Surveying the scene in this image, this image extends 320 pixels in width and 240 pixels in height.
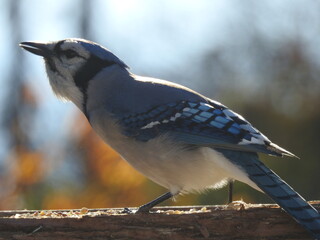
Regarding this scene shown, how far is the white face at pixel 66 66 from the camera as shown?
267 centimetres

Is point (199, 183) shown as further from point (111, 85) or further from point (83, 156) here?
point (83, 156)

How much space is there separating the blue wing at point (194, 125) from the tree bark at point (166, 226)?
12.5 inches

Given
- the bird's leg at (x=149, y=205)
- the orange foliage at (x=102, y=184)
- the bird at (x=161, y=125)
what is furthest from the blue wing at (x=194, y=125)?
the orange foliage at (x=102, y=184)

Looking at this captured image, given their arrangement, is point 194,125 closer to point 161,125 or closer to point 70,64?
point 161,125

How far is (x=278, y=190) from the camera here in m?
2.13

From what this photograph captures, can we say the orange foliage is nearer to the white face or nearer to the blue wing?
the white face

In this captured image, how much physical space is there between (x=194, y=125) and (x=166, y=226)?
50cm

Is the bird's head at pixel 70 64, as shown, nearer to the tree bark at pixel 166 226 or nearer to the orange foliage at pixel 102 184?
the tree bark at pixel 166 226

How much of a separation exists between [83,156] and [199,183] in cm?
134

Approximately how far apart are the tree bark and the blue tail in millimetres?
39

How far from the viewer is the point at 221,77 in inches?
283

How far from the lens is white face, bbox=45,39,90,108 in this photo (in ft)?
8.76

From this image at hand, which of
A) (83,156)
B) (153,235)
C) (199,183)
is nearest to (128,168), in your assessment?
(83,156)

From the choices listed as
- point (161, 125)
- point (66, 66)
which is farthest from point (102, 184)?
point (161, 125)
